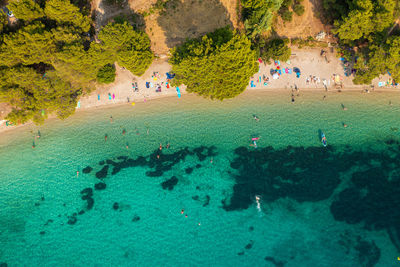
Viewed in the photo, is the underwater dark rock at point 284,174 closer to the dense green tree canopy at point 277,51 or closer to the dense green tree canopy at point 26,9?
the dense green tree canopy at point 277,51

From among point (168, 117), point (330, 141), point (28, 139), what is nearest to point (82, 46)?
A: point (168, 117)

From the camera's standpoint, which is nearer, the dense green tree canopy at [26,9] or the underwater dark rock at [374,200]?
the dense green tree canopy at [26,9]

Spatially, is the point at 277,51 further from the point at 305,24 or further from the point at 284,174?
the point at 284,174

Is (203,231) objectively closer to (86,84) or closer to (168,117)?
(168,117)

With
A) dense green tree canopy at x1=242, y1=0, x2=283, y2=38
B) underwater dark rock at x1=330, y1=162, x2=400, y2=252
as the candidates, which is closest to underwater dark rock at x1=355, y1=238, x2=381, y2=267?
underwater dark rock at x1=330, y1=162, x2=400, y2=252

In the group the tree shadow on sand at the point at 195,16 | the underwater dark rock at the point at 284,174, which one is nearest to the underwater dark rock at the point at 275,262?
the underwater dark rock at the point at 284,174

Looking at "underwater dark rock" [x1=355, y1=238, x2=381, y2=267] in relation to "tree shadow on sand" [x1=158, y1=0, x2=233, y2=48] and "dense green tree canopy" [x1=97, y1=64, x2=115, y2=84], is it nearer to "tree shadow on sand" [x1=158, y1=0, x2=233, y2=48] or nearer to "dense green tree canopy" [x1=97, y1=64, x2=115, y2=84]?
"tree shadow on sand" [x1=158, y1=0, x2=233, y2=48]
